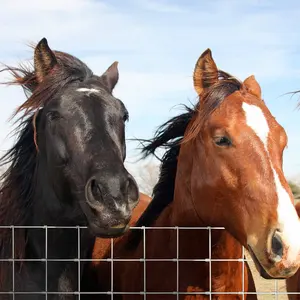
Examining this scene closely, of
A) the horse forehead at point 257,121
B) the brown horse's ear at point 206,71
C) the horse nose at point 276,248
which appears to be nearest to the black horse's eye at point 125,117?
the brown horse's ear at point 206,71

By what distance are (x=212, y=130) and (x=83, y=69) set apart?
1.02m

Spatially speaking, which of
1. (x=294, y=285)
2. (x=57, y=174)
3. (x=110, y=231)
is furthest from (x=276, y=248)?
(x=294, y=285)

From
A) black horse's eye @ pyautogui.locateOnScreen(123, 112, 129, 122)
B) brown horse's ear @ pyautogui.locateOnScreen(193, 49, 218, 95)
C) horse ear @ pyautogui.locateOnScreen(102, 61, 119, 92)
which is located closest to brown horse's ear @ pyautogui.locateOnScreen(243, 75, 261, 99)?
brown horse's ear @ pyautogui.locateOnScreen(193, 49, 218, 95)

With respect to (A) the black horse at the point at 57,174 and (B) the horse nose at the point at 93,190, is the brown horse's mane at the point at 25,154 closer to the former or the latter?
(A) the black horse at the point at 57,174

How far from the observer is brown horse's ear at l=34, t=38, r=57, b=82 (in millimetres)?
3553

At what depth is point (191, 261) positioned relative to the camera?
362 cm

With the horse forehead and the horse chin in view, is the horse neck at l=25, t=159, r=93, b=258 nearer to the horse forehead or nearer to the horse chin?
the horse chin

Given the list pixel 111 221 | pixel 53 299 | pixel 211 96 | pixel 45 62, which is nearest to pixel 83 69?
pixel 45 62

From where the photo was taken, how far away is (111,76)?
4.03m

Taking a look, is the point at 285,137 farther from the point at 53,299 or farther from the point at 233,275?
the point at 53,299

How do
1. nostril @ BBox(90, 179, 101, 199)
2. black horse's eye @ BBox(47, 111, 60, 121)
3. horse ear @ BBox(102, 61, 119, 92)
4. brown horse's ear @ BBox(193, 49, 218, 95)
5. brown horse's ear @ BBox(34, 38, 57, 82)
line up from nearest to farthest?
nostril @ BBox(90, 179, 101, 199), black horse's eye @ BBox(47, 111, 60, 121), brown horse's ear @ BBox(34, 38, 57, 82), brown horse's ear @ BBox(193, 49, 218, 95), horse ear @ BBox(102, 61, 119, 92)

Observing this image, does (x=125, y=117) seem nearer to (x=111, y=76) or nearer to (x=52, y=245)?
(x=111, y=76)

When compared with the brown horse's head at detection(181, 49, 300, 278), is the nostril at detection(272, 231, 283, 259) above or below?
below

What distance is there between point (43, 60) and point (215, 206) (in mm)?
1441
